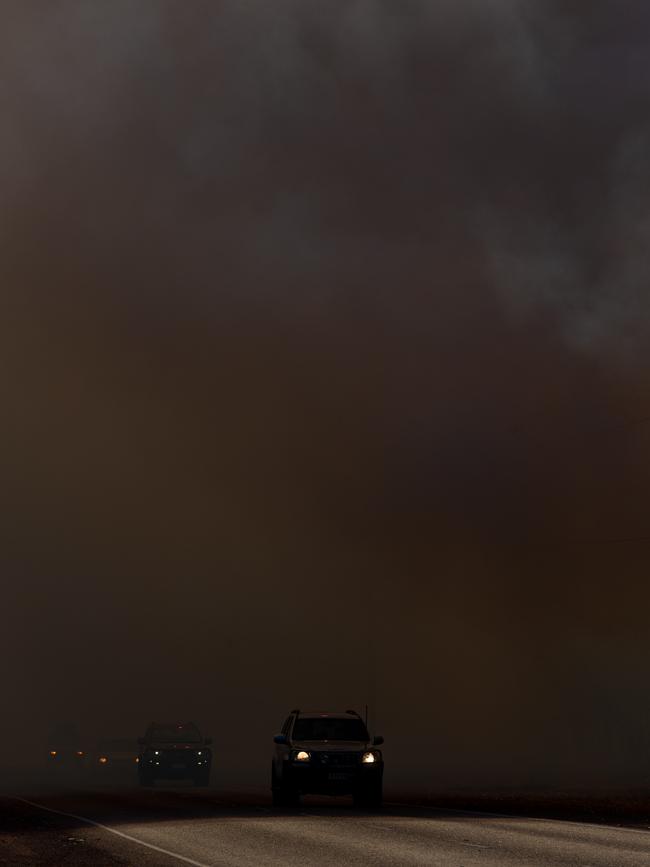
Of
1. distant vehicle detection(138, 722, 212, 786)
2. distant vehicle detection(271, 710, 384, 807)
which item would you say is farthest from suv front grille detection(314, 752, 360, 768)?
distant vehicle detection(138, 722, 212, 786)

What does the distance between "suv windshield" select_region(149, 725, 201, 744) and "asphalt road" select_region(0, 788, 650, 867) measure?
13.8 m

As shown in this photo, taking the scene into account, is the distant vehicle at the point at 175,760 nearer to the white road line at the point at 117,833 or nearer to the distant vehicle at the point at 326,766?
the white road line at the point at 117,833

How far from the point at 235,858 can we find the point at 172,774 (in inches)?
994

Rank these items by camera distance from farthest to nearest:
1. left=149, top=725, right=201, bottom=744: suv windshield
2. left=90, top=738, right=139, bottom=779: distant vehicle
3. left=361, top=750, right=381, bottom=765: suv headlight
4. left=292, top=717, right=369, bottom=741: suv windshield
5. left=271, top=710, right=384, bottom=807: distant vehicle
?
1. left=90, top=738, right=139, bottom=779: distant vehicle
2. left=149, top=725, right=201, bottom=744: suv windshield
3. left=292, top=717, right=369, bottom=741: suv windshield
4. left=361, top=750, right=381, bottom=765: suv headlight
5. left=271, top=710, right=384, bottom=807: distant vehicle

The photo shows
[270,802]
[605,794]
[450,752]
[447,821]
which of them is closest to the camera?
[447,821]

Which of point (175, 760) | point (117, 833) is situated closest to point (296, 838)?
point (117, 833)

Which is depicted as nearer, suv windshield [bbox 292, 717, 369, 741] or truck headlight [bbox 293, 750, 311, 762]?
truck headlight [bbox 293, 750, 311, 762]

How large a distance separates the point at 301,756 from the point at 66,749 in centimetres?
3327

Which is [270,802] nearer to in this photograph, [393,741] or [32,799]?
[32,799]

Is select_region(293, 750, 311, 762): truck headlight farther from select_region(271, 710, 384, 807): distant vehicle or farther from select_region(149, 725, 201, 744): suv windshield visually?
select_region(149, 725, 201, 744): suv windshield

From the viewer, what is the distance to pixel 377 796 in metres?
26.8

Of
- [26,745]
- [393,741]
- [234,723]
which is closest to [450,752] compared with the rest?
[393,741]

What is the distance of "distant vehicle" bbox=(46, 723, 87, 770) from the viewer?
53750 millimetres

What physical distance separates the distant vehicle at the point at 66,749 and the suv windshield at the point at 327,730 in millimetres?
27350
